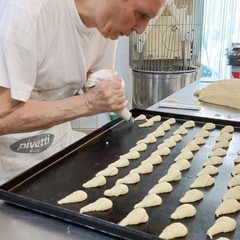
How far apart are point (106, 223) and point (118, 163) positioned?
34 cm

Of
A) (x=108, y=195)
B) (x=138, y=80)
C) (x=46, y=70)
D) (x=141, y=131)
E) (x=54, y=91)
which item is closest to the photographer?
(x=108, y=195)

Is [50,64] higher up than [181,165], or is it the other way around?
[50,64]

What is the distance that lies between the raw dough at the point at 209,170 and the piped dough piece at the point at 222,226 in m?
0.23

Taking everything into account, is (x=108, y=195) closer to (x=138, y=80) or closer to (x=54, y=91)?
(x=54, y=91)

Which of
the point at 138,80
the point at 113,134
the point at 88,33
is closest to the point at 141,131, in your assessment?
the point at 113,134

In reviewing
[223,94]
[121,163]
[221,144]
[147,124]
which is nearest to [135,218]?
[121,163]

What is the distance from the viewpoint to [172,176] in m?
0.97

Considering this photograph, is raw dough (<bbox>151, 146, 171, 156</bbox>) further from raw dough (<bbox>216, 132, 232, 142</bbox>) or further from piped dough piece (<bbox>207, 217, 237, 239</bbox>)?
piped dough piece (<bbox>207, 217, 237, 239</bbox>)

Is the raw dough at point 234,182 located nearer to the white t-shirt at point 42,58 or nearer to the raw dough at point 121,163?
the raw dough at point 121,163

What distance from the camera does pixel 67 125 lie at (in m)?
1.42

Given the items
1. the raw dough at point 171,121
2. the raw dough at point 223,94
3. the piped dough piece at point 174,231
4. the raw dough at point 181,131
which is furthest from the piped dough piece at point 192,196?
the raw dough at point 223,94

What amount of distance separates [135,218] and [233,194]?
0.87ft

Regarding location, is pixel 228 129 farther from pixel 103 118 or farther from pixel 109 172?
pixel 103 118

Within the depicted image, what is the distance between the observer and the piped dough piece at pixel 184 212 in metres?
0.79
